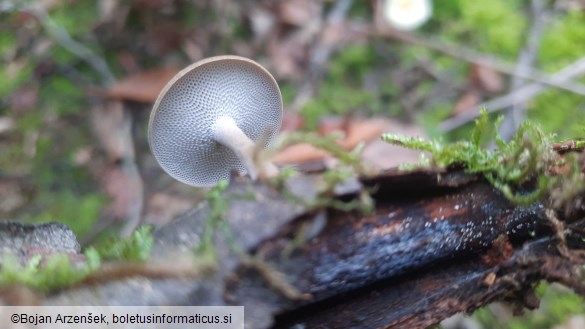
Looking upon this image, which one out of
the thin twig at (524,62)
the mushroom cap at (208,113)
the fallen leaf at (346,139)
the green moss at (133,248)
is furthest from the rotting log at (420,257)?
the thin twig at (524,62)

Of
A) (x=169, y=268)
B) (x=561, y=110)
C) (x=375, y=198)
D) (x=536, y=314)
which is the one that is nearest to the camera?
(x=169, y=268)

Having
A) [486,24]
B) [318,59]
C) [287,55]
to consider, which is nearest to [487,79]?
[486,24]

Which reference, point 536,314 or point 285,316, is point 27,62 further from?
point 536,314

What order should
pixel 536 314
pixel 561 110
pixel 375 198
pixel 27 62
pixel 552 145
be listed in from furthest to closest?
pixel 27 62 < pixel 561 110 < pixel 536 314 < pixel 552 145 < pixel 375 198

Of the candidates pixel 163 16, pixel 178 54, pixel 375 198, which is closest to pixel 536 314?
pixel 375 198

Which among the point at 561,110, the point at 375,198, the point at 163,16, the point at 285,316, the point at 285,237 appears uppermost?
the point at 163,16

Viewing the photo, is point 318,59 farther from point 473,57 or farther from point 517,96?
point 517,96
